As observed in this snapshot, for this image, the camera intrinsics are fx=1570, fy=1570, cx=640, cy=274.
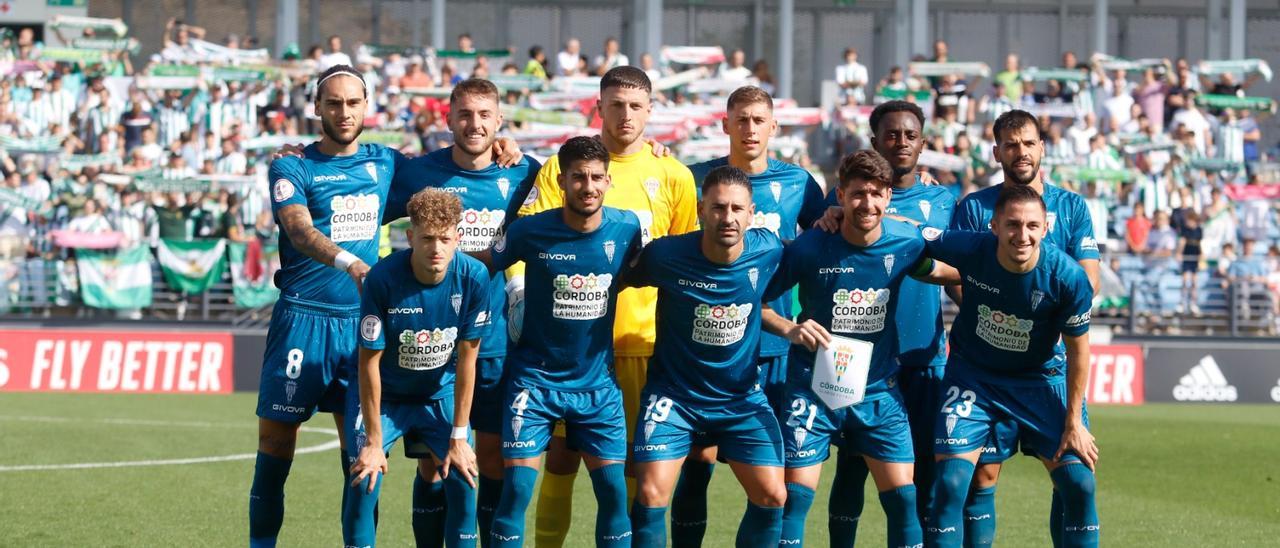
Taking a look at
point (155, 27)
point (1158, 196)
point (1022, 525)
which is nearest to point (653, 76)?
point (1158, 196)

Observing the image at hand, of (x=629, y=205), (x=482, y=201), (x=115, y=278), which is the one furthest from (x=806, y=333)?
(x=115, y=278)

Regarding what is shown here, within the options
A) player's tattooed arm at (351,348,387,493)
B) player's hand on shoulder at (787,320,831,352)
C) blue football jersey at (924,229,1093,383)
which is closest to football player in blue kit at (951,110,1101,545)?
blue football jersey at (924,229,1093,383)

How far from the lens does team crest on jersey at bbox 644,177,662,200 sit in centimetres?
751

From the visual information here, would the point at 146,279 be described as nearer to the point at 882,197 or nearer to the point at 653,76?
the point at 653,76

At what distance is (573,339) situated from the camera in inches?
273

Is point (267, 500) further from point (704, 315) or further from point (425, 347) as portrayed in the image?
point (704, 315)

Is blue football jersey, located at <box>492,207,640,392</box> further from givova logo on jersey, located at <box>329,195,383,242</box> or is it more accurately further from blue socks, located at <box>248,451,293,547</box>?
blue socks, located at <box>248,451,293,547</box>

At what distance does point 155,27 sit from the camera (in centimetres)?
2916

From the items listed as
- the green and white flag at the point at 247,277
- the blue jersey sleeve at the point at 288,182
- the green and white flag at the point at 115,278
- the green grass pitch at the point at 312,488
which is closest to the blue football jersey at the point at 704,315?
the blue jersey sleeve at the point at 288,182

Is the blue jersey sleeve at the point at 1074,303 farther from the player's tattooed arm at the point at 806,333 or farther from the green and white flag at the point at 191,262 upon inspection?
the green and white flag at the point at 191,262

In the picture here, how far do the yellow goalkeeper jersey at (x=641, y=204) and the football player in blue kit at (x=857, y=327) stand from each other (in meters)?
0.70

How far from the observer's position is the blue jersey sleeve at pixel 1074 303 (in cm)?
690

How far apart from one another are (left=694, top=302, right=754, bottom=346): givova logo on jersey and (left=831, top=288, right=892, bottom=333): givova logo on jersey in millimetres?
460

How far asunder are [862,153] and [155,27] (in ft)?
80.8
